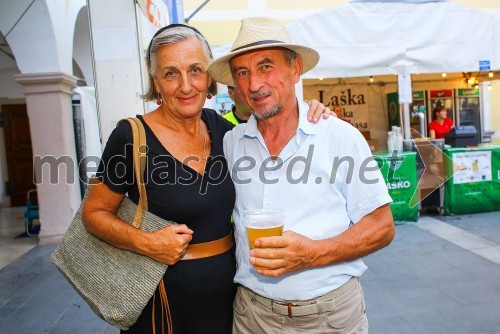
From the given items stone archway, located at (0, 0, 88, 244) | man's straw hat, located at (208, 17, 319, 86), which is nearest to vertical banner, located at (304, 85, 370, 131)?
stone archway, located at (0, 0, 88, 244)

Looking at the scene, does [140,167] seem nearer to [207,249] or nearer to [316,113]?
[207,249]

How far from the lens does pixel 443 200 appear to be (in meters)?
7.74

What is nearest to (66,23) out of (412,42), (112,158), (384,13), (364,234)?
(384,13)

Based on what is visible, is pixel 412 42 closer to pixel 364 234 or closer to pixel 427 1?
pixel 427 1

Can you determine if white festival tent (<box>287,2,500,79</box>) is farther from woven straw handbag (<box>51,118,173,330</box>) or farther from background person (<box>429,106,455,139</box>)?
woven straw handbag (<box>51,118,173,330</box>)

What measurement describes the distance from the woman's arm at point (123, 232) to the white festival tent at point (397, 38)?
504cm

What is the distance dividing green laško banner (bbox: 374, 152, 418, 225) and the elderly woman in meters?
5.55

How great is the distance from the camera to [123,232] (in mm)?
1821

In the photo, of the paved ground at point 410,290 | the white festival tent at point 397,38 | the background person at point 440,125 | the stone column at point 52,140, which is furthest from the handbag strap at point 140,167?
the background person at point 440,125

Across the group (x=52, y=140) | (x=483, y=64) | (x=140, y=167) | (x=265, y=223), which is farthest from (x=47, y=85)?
(x=483, y=64)

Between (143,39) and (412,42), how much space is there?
16.0 ft

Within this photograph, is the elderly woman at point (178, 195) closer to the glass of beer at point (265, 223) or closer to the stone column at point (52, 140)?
the glass of beer at point (265, 223)

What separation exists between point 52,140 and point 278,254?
6788 mm

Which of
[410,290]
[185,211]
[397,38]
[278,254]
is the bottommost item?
[410,290]
